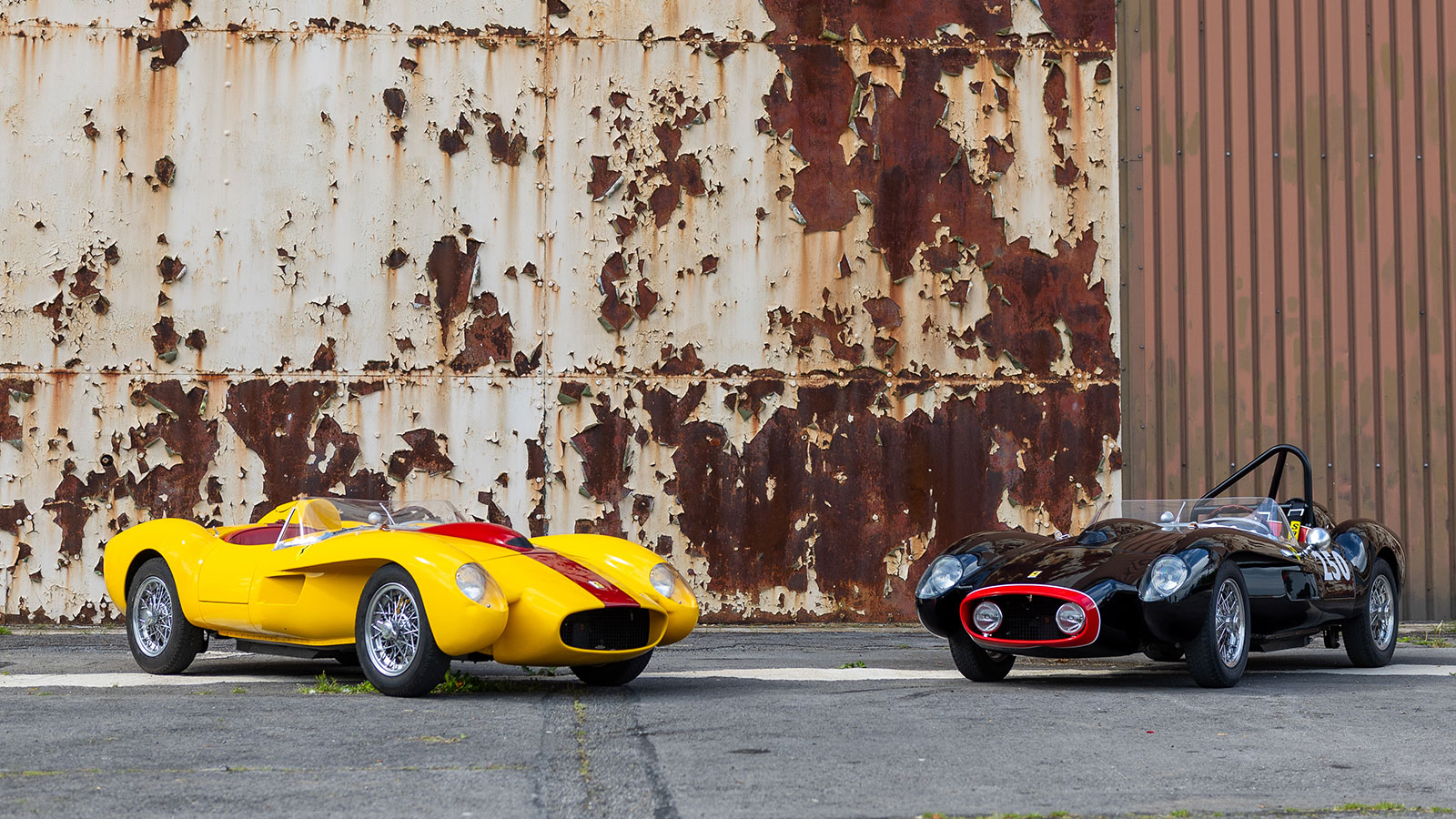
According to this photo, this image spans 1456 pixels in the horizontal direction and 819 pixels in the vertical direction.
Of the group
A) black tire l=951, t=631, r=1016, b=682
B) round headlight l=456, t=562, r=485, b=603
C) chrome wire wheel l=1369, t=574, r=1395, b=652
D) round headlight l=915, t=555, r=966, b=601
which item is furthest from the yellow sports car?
chrome wire wheel l=1369, t=574, r=1395, b=652

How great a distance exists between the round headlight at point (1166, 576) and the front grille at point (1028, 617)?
432mm

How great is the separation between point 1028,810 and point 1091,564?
10.6ft

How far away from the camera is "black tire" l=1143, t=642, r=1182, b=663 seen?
22.1 ft

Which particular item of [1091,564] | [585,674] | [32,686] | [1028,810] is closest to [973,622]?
[1091,564]

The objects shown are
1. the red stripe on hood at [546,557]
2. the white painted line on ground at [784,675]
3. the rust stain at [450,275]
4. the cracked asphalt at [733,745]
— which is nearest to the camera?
the cracked asphalt at [733,745]

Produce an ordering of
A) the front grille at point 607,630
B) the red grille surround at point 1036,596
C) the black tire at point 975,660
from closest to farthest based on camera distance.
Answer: the front grille at point 607,630 → the red grille surround at point 1036,596 → the black tire at point 975,660

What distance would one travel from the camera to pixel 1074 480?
11375 millimetres

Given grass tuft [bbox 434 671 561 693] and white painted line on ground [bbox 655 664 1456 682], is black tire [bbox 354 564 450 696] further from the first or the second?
white painted line on ground [bbox 655 664 1456 682]

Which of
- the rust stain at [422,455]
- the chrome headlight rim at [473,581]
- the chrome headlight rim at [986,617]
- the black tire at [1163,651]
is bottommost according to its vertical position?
the black tire at [1163,651]

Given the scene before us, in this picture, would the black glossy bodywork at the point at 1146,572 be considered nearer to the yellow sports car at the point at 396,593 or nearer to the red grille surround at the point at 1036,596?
the red grille surround at the point at 1036,596

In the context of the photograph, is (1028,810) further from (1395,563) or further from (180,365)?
(180,365)

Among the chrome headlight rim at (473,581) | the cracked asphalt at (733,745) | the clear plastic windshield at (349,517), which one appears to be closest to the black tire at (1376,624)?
the cracked asphalt at (733,745)

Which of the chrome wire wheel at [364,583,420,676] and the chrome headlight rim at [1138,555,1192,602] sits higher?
the chrome headlight rim at [1138,555,1192,602]

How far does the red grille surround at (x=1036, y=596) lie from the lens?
21.6ft
